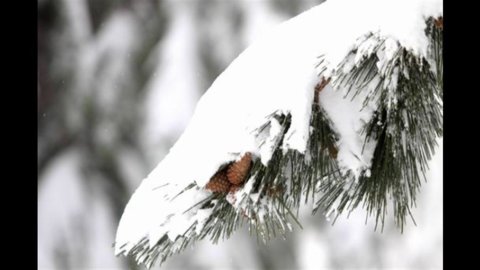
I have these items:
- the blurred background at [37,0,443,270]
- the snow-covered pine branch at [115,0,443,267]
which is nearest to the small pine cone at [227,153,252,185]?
the snow-covered pine branch at [115,0,443,267]

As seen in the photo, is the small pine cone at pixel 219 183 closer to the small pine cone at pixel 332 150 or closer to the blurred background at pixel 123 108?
the small pine cone at pixel 332 150

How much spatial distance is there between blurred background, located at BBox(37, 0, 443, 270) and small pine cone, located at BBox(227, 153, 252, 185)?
1979mm

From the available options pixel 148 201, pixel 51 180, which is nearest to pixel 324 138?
pixel 148 201

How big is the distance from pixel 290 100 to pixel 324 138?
6 centimetres

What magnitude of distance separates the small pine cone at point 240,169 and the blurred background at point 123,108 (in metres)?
1.98

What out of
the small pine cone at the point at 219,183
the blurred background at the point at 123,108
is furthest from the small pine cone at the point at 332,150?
the blurred background at the point at 123,108

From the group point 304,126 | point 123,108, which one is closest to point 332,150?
point 304,126

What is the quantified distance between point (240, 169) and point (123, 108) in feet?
7.64

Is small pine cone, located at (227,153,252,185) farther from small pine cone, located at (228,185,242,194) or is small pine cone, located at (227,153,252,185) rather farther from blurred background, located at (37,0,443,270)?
blurred background, located at (37,0,443,270)

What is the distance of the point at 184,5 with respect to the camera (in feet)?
9.43

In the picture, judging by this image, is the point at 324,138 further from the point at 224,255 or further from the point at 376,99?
the point at 224,255

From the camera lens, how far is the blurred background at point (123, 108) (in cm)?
264

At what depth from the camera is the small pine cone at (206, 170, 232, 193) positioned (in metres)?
0.65

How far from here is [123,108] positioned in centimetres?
291
